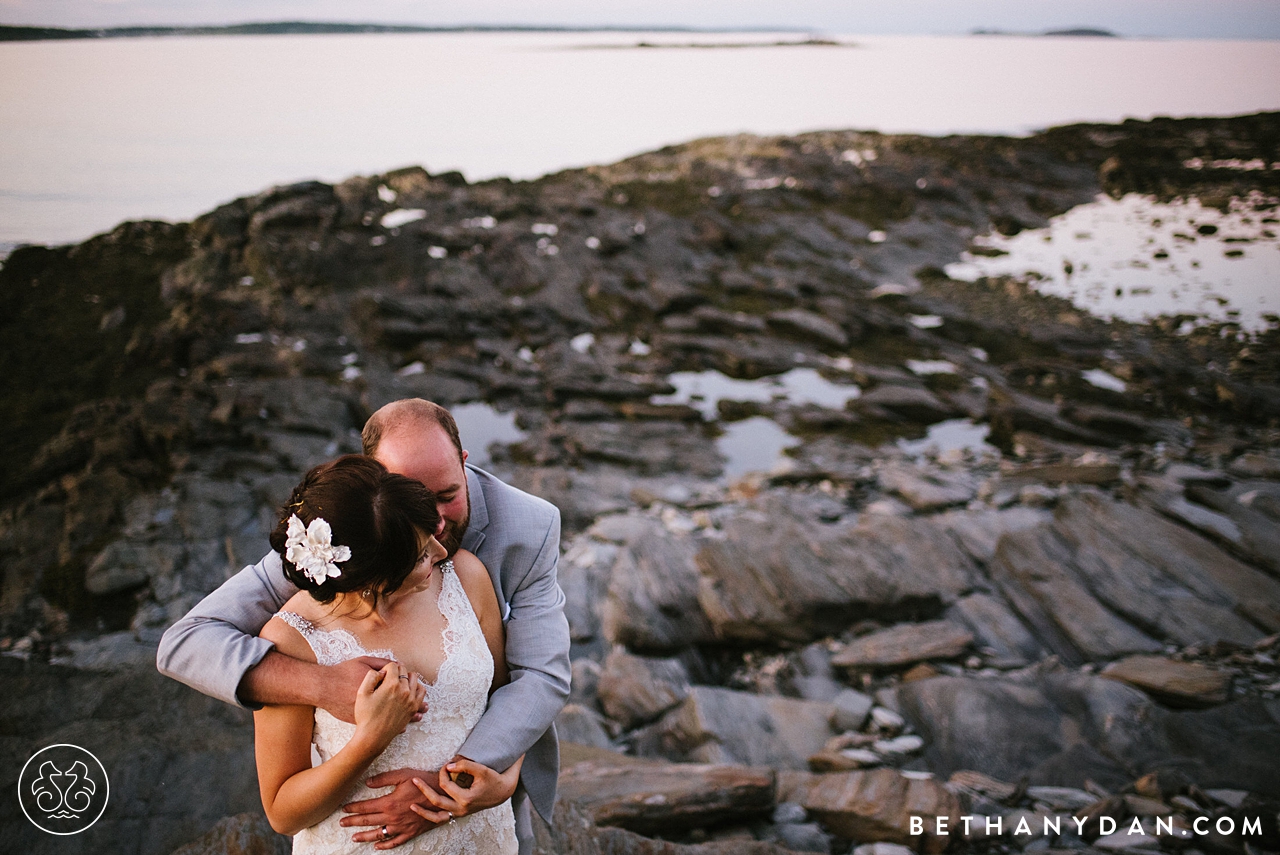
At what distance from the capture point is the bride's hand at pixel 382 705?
6.54 feet

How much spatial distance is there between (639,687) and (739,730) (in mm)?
998

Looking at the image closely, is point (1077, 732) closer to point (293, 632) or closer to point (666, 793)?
point (666, 793)

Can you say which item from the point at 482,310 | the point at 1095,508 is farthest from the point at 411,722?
the point at 482,310

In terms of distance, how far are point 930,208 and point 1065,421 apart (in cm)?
1377

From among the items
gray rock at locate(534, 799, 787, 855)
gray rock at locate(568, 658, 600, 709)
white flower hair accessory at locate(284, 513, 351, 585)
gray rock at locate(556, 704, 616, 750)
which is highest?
white flower hair accessory at locate(284, 513, 351, 585)

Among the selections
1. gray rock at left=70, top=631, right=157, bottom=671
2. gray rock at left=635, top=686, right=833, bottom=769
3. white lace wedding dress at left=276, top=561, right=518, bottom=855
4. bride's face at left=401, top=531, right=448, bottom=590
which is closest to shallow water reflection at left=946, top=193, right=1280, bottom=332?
gray rock at left=635, top=686, right=833, bottom=769

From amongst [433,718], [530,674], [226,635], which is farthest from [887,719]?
[226,635]

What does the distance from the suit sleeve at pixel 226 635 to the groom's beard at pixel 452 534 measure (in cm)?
50

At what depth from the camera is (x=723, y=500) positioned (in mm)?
10211

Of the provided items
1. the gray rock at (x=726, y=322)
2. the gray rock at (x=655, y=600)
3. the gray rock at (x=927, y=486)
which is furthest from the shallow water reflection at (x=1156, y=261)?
the gray rock at (x=655, y=600)

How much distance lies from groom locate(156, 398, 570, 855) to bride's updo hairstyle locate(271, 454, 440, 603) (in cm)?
27

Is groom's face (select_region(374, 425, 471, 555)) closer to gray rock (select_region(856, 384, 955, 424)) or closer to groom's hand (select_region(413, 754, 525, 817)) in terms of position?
groom's hand (select_region(413, 754, 525, 817))

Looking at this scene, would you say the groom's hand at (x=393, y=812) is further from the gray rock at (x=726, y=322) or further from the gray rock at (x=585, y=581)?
the gray rock at (x=726, y=322)

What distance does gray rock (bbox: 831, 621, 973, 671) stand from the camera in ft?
21.6
